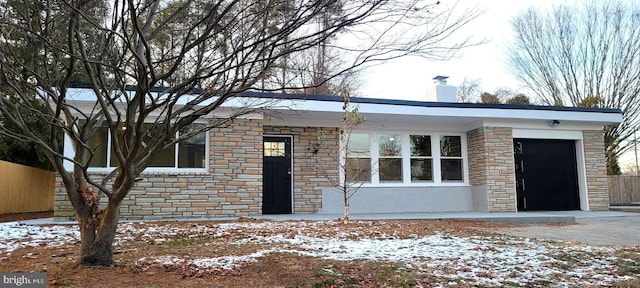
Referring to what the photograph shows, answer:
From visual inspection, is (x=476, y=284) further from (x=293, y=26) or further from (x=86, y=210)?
(x=86, y=210)

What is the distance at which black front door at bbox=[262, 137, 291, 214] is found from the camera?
10445 millimetres

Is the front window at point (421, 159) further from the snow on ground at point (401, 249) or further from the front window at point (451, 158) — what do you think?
the snow on ground at point (401, 249)

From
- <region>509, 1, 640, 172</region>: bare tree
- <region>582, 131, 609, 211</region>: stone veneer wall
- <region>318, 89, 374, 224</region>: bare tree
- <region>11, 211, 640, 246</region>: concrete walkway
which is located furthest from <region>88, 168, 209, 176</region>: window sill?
<region>509, 1, 640, 172</region>: bare tree

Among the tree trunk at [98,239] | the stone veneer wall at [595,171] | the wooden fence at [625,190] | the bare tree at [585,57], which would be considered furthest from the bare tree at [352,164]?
the bare tree at [585,57]

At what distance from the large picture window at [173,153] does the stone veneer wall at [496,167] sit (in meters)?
7.10

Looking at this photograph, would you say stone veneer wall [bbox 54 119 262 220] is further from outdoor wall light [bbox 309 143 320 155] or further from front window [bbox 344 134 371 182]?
front window [bbox 344 134 371 182]

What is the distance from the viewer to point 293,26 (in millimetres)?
3568

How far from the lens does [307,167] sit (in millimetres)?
10633

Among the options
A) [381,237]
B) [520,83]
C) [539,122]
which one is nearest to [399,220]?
[381,237]

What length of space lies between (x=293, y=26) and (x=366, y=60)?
27.8 inches

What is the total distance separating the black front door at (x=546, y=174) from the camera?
11536mm

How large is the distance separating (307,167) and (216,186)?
7.94 feet

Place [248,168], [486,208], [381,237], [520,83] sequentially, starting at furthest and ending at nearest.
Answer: [520,83] → [486,208] → [248,168] → [381,237]

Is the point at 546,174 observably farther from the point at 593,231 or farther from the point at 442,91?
the point at 593,231
